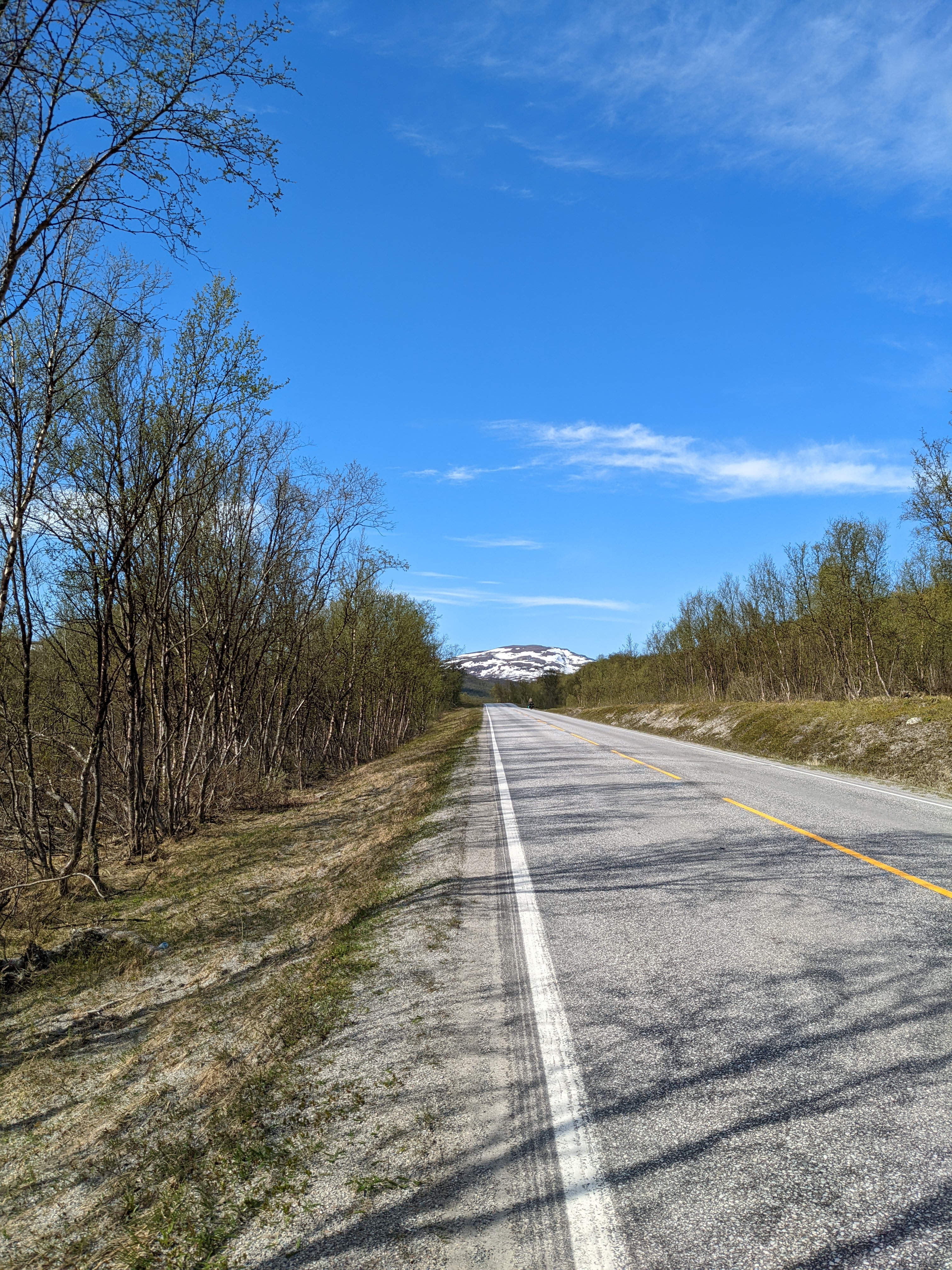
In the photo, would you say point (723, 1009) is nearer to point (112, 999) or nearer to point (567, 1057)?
point (567, 1057)

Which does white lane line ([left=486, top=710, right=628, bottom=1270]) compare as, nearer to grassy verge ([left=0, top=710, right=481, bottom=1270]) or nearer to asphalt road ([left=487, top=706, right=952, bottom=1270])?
asphalt road ([left=487, top=706, right=952, bottom=1270])

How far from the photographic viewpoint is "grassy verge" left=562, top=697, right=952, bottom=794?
Result: 13.7 m

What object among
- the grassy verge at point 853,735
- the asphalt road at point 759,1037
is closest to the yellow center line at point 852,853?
the asphalt road at point 759,1037

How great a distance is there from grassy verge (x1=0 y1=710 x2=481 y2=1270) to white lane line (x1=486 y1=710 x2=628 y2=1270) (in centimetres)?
93

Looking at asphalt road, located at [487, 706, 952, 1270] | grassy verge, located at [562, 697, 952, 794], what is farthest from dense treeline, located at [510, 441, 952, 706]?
asphalt road, located at [487, 706, 952, 1270]

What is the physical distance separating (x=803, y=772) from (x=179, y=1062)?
13373mm

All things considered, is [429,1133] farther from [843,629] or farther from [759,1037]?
[843,629]

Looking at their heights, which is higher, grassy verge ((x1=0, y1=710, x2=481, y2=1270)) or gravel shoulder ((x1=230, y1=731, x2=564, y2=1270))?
gravel shoulder ((x1=230, y1=731, x2=564, y2=1270))

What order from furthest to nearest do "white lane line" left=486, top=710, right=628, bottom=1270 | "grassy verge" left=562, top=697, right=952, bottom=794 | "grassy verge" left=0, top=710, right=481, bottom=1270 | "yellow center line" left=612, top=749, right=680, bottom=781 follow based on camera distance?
"grassy verge" left=562, top=697, right=952, bottom=794
"yellow center line" left=612, top=749, right=680, bottom=781
"grassy verge" left=0, top=710, right=481, bottom=1270
"white lane line" left=486, top=710, right=628, bottom=1270

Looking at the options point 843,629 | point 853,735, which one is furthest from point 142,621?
point 843,629

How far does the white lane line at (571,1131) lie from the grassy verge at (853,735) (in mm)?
10494

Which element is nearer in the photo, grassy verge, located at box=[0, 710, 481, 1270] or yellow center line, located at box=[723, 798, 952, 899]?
grassy verge, located at box=[0, 710, 481, 1270]

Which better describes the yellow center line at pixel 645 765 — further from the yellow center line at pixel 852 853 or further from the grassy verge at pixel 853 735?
the grassy verge at pixel 853 735

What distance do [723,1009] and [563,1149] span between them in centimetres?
140
